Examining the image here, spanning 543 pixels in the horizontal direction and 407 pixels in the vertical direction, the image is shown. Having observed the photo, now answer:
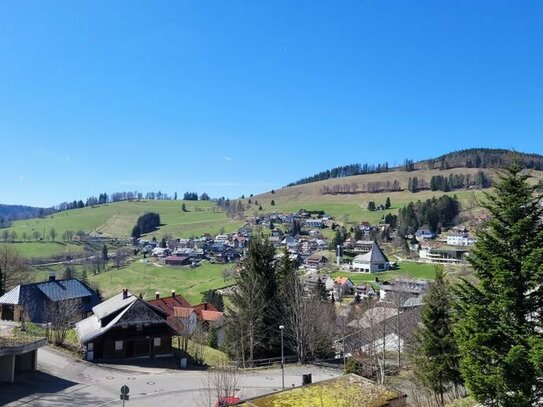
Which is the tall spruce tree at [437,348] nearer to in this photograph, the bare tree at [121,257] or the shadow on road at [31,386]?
the shadow on road at [31,386]

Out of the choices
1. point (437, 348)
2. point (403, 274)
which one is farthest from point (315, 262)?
point (437, 348)

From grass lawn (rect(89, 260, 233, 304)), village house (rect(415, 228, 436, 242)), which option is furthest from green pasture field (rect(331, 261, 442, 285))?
Result: village house (rect(415, 228, 436, 242))

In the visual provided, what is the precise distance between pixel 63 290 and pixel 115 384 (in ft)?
108

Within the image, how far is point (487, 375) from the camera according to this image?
1784 cm

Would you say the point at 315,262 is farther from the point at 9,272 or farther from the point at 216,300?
the point at 9,272

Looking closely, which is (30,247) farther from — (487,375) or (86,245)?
(487,375)

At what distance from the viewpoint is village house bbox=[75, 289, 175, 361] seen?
41.7m

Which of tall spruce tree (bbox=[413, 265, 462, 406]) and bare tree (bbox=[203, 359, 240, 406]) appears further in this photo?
tall spruce tree (bbox=[413, 265, 462, 406])

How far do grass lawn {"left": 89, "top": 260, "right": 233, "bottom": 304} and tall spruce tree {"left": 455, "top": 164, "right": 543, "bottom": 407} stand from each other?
88317 millimetres

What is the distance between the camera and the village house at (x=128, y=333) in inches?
1642

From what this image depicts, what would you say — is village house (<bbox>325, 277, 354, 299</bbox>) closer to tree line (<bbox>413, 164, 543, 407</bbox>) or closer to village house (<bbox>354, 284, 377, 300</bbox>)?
village house (<bbox>354, 284, 377, 300</bbox>)

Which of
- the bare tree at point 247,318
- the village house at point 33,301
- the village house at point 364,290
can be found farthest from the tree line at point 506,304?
the village house at point 364,290

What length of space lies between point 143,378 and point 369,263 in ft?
346

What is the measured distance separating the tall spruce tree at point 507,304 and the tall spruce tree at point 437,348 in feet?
25.4
